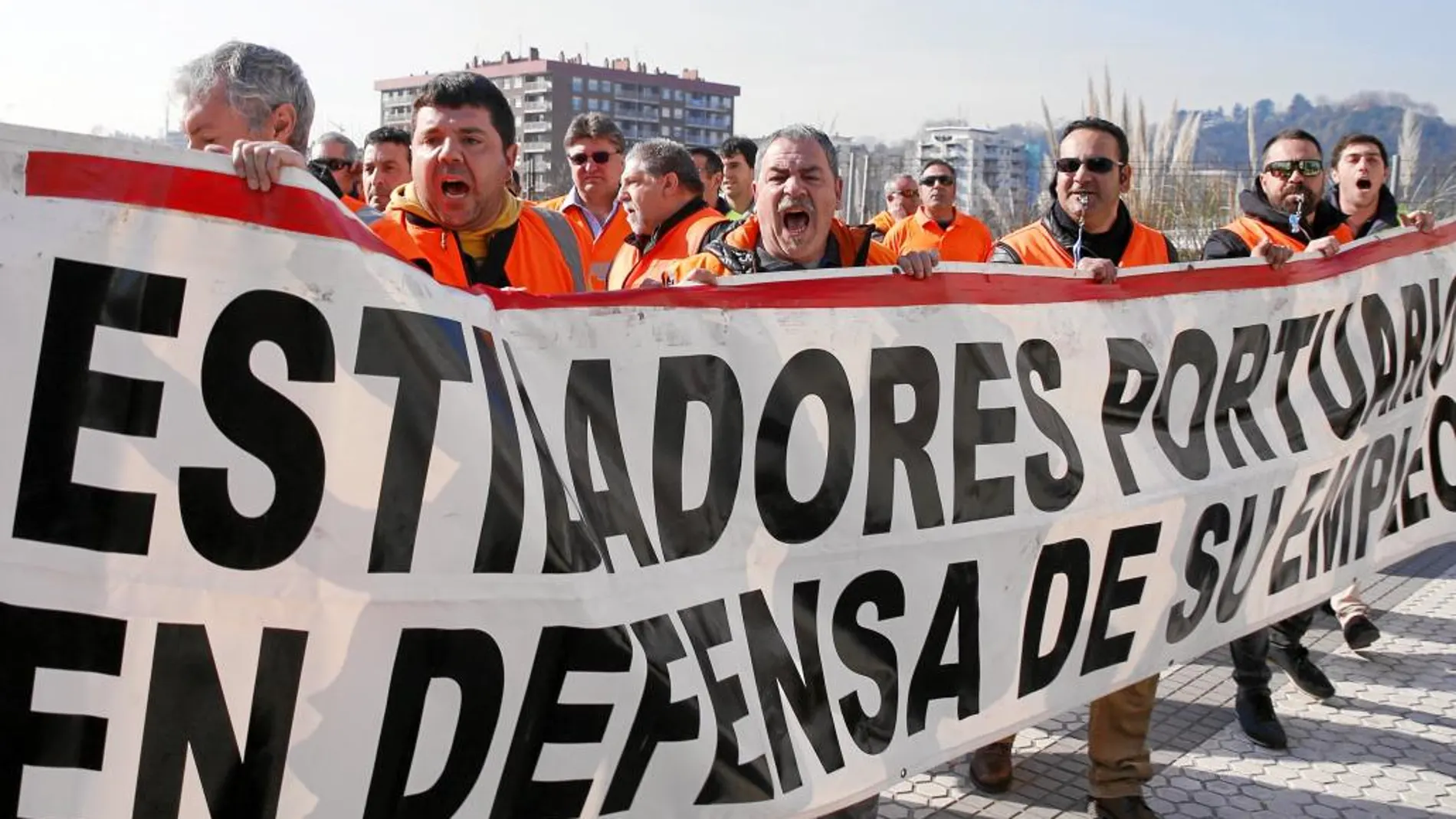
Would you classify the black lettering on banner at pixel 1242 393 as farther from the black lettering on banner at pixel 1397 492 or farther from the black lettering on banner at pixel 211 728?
the black lettering on banner at pixel 211 728

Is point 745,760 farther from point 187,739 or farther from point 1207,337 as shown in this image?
point 1207,337

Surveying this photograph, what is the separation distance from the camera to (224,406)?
2094 millimetres

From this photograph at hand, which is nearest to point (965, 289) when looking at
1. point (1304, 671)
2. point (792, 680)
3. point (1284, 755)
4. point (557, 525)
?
point (792, 680)

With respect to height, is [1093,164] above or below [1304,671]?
above

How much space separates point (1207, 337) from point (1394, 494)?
122cm

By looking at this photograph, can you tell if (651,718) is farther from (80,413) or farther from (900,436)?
(80,413)

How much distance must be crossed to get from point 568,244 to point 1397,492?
309 cm

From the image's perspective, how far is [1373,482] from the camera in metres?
4.32

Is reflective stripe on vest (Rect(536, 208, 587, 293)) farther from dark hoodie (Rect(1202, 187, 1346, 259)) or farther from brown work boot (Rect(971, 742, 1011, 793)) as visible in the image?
dark hoodie (Rect(1202, 187, 1346, 259))

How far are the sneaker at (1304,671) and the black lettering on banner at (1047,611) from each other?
2116mm

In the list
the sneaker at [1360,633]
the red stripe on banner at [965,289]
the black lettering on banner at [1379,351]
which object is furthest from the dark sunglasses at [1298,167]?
the sneaker at [1360,633]

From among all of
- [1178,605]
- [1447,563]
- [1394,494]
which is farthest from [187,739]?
[1447,563]

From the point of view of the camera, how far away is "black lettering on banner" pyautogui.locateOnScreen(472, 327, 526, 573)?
2279 millimetres

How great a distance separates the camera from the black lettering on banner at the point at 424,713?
7.17 ft
